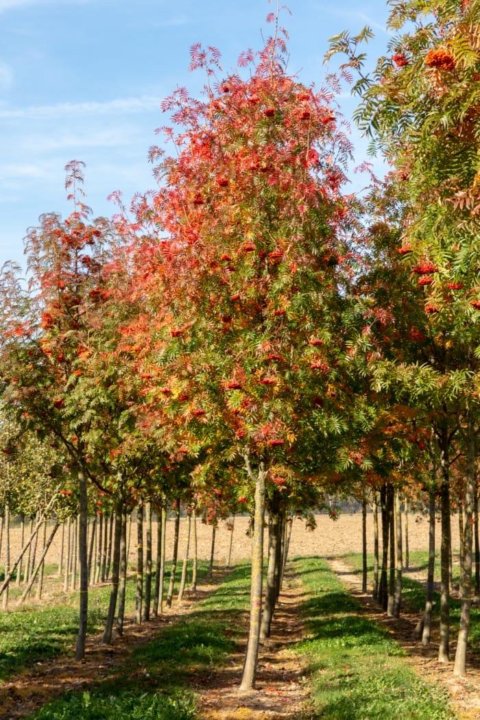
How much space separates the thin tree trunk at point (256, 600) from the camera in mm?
14766

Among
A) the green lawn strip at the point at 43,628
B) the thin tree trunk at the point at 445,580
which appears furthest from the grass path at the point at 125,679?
the thin tree trunk at the point at 445,580

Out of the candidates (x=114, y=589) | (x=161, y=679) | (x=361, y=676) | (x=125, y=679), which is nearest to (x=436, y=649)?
(x=361, y=676)

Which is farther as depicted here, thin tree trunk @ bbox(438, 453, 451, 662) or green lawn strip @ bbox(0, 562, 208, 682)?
green lawn strip @ bbox(0, 562, 208, 682)

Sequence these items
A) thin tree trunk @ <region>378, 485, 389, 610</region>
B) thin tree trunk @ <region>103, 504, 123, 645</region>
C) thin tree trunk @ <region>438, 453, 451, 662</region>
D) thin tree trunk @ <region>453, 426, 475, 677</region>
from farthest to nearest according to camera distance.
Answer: thin tree trunk @ <region>378, 485, 389, 610</region> < thin tree trunk @ <region>103, 504, 123, 645</region> < thin tree trunk @ <region>438, 453, 451, 662</region> < thin tree trunk @ <region>453, 426, 475, 677</region>

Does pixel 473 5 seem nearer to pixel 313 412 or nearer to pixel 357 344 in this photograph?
pixel 357 344

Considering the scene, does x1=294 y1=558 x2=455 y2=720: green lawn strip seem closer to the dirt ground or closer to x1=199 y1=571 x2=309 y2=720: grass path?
x1=199 y1=571 x2=309 y2=720: grass path

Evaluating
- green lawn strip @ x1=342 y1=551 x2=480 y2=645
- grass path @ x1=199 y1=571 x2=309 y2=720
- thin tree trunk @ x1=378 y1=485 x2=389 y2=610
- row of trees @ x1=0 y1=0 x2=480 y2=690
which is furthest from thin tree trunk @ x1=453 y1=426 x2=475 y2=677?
thin tree trunk @ x1=378 y1=485 x2=389 y2=610

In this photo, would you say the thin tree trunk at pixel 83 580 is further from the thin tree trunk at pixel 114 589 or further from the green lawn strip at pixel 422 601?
the green lawn strip at pixel 422 601

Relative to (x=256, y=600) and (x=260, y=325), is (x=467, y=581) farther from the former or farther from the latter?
(x=260, y=325)

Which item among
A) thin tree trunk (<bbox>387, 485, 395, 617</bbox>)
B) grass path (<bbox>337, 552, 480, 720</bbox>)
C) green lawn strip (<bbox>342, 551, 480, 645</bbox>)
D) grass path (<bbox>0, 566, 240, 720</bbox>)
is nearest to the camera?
grass path (<bbox>0, 566, 240, 720</bbox>)

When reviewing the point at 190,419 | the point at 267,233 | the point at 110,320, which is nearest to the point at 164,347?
the point at 190,419

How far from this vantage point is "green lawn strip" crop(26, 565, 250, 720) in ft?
37.7

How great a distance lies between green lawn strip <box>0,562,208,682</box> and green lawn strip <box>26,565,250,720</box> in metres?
2.39

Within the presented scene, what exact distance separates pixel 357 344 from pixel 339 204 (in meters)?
3.06
